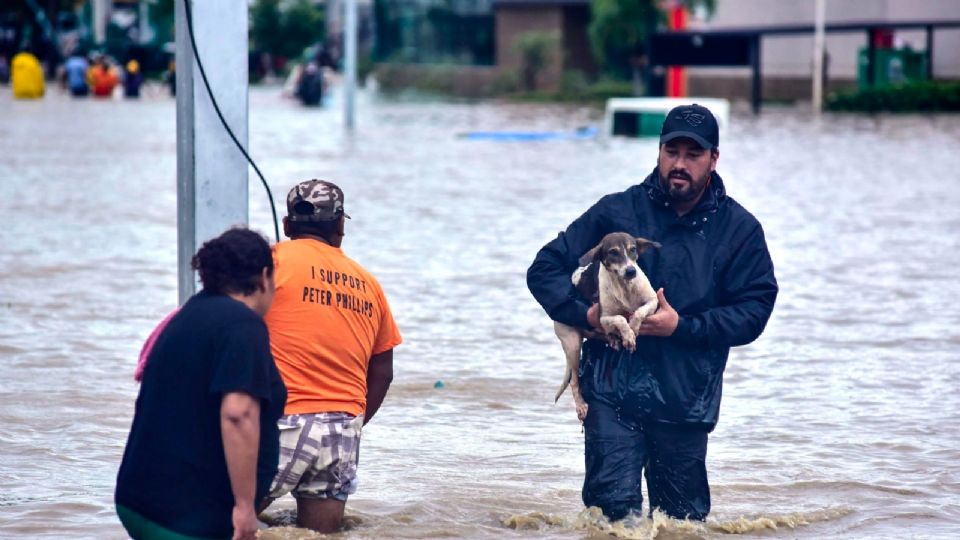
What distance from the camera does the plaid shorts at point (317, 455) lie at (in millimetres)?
5820

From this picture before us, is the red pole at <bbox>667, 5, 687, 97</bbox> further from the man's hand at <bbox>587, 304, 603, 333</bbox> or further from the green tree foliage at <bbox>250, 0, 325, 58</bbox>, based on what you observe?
the man's hand at <bbox>587, 304, 603, 333</bbox>

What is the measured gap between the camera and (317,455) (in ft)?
19.3

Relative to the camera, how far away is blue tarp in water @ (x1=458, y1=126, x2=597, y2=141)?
34.0 meters

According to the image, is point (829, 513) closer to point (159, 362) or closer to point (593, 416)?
point (593, 416)

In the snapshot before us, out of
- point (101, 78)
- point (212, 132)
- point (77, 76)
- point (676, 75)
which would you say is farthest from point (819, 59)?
point (212, 132)

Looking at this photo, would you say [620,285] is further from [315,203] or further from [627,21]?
[627,21]

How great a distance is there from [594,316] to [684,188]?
0.54m

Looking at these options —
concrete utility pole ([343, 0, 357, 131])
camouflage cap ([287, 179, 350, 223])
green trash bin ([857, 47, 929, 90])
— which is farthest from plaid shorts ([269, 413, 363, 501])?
green trash bin ([857, 47, 929, 90])

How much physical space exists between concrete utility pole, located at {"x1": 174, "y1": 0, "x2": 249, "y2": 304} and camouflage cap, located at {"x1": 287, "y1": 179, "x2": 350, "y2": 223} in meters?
0.98

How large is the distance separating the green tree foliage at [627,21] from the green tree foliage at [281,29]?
2236cm

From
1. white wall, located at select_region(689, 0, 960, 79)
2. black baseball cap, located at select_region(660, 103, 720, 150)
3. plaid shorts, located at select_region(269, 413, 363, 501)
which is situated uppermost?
white wall, located at select_region(689, 0, 960, 79)

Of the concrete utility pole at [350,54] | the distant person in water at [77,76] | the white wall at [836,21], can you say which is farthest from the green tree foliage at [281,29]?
the concrete utility pole at [350,54]

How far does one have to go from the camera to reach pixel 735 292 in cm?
613

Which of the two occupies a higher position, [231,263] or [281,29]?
[281,29]
